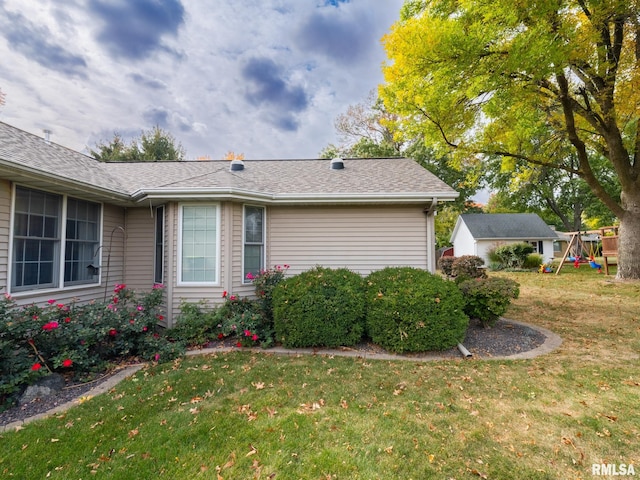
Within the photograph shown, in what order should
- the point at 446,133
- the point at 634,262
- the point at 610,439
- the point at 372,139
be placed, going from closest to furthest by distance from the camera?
the point at 610,439, the point at 446,133, the point at 634,262, the point at 372,139

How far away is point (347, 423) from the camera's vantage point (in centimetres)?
292

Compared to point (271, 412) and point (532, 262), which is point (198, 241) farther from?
point (532, 262)

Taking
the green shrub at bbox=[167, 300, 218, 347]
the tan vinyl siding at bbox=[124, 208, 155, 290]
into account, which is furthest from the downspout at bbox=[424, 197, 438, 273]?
the tan vinyl siding at bbox=[124, 208, 155, 290]

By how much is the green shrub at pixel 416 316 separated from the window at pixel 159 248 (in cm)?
475

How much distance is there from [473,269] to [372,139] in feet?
43.5

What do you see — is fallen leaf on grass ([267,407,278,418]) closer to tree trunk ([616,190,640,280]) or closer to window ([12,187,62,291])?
window ([12,187,62,291])

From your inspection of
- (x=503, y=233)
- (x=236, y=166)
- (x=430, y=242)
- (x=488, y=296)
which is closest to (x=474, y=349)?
(x=488, y=296)

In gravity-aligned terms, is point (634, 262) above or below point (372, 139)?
below

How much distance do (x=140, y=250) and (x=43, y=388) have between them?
12.6 ft

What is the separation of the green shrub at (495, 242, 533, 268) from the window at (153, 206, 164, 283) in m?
20.4

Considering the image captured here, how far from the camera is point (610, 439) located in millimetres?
2625

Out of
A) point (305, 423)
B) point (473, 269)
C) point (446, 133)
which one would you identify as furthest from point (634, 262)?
point (305, 423)

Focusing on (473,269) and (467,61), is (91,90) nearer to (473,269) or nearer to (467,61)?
(467,61)

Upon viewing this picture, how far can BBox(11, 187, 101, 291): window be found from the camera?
469 centimetres
